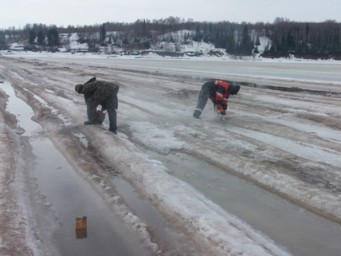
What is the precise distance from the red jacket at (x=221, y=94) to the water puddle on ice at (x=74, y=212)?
522 centimetres

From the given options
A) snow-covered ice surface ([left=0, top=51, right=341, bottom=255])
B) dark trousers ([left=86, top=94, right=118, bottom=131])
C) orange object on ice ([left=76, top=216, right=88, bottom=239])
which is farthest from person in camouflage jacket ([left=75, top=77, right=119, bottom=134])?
orange object on ice ([left=76, top=216, right=88, bottom=239])

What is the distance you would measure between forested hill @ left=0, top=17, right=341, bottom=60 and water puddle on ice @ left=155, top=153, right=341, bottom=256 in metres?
93.7

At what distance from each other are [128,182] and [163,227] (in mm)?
1860

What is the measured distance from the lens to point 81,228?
536 cm

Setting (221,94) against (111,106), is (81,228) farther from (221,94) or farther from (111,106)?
(221,94)

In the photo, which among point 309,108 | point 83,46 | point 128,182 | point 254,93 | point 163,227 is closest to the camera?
point 163,227

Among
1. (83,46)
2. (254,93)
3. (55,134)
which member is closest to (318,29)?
(83,46)

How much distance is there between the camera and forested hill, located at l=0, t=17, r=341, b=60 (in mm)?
107438

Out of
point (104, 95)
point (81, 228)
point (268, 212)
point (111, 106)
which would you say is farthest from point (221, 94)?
point (81, 228)

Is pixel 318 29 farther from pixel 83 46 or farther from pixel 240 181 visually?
pixel 240 181

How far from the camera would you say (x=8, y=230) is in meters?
5.19

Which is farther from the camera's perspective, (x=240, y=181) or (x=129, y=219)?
(x=240, y=181)

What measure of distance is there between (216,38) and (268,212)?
13945cm

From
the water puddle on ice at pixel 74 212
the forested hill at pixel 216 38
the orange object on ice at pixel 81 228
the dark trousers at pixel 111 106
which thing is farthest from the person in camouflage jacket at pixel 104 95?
the forested hill at pixel 216 38
